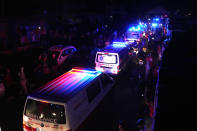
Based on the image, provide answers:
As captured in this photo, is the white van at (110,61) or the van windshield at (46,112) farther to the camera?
the white van at (110,61)

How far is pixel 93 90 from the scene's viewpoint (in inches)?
257

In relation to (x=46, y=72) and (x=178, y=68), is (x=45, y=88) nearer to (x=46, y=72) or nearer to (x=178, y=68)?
(x=46, y=72)

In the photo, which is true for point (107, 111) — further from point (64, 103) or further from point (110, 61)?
point (110, 61)

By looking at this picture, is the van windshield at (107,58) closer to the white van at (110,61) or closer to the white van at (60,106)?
the white van at (110,61)

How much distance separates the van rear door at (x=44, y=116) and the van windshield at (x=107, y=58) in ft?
21.2

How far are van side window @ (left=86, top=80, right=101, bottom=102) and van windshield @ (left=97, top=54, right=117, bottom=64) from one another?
425cm

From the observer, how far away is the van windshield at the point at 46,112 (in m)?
5.03

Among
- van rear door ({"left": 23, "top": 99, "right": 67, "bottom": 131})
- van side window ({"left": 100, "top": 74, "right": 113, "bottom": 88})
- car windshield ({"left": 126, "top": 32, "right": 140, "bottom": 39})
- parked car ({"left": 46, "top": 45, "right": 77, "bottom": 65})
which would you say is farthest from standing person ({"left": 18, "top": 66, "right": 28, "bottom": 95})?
car windshield ({"left": 126, "top": 32, "right": 140, "bottom": 39})

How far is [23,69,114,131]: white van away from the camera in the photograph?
16.5ft

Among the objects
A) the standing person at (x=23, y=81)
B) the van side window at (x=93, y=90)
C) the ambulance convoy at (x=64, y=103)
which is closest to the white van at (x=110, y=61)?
the ambulance convoy at (x=64, y=103)

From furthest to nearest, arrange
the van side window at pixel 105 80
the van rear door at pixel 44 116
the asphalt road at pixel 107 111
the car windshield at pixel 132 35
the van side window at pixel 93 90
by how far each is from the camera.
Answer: the car windshield at pixel 132 35
the van side window at pixel 105 80
the asphalt road at pixel 107 111
the van side window at pixel 93 90
the van rear door at pixel 44 116

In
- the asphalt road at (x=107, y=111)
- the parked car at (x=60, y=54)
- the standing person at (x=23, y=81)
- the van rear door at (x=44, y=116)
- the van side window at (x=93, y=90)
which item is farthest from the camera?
the parked car at (x=60, y=54)

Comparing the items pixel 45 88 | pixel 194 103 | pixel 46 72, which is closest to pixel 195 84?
pixel 194 103

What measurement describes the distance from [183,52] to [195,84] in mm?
5910
